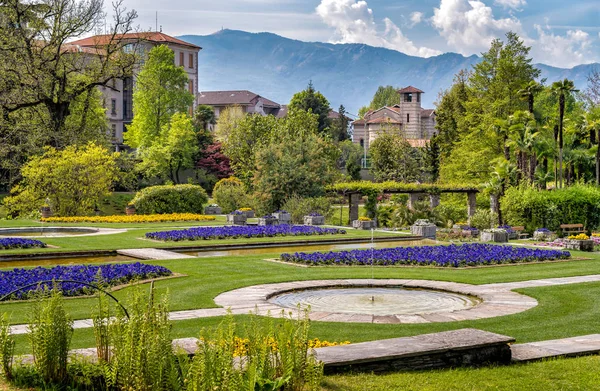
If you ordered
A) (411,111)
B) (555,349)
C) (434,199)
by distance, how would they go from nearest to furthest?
1. (555,349)
2. (434,199)
3. (411,111)

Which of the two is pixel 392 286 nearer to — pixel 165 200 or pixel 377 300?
pixel 377 300

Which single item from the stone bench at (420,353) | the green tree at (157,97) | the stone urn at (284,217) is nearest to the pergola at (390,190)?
the stone urn at (284,217)

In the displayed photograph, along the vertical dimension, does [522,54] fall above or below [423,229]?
above

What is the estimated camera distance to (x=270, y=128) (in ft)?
190

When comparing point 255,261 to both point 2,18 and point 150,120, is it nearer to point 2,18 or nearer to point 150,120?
point 2,18

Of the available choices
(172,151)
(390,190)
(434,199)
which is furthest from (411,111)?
(390,190)

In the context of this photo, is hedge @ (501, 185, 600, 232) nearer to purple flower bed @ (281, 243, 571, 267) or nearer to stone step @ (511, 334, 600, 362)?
purple flower bed @ (281, 243, 571, 267)

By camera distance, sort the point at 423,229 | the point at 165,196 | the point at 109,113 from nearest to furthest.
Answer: the point at 423,229 → the point at 165,196 → the point at 109,113

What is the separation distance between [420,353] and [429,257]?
40.5 feet

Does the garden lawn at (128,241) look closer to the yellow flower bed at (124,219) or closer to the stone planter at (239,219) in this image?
the yellow flower bed at (124,219)

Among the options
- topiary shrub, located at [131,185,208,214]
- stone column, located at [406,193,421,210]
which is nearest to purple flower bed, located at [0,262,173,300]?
topiary shrub, located at [131,185,208,214]

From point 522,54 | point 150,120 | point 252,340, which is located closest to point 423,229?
point 252,340

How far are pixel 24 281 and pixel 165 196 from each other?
27785mm

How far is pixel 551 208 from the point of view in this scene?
116 ft
